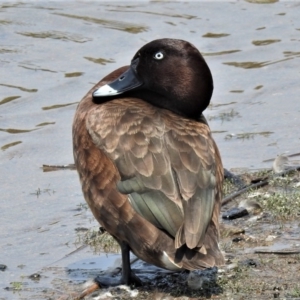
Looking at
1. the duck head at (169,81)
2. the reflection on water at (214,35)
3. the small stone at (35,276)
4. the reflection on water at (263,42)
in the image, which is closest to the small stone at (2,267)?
the small stone at (35,276)

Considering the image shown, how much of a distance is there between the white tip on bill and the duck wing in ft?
0.63

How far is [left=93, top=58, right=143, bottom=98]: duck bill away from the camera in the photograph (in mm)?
5633

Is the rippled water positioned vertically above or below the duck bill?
below

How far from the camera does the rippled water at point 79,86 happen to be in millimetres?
6398

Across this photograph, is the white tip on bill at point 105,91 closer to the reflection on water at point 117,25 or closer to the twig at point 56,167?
the twig at point 56,167

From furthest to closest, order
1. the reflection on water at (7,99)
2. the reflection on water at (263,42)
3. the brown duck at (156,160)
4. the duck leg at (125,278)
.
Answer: the reflection on water at (263,42) → the reflection on water at (7,99) → the duck leg at (125,278) → the brown duck at (156,160)

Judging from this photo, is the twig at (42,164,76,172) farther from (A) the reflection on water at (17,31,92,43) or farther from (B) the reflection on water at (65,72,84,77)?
(A) the reflection on water at (17,31,92,43)

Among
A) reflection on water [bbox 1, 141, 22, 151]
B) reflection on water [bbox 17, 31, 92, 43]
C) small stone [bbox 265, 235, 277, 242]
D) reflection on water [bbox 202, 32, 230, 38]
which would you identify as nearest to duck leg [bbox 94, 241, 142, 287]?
small stone [bbox 265, 235, 277, 242]

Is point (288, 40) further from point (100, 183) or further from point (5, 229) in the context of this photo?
point (100, 183)

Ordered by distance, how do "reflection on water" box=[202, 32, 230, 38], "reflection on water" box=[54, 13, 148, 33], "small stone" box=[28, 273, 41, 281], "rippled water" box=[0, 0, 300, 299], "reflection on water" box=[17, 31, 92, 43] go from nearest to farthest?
"small stone" box=[28, 273, 41, 281], "rippled water" box=[0, 0, 300, 299], "reflection on water" box=[17, 31, 92, 43], "reflection on water" box=[202, 32, 230, 38], "reflection on water" box=[54, 13, 148, 33]

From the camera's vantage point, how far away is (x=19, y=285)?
5.27 m

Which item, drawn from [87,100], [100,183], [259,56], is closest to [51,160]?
[87,100]

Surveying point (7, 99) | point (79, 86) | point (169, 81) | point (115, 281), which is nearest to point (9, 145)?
point (7, 99)

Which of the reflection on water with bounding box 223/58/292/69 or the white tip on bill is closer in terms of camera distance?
the white tip on bill
